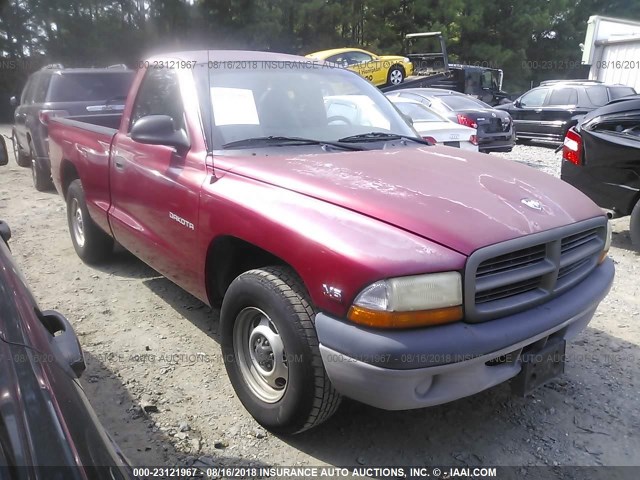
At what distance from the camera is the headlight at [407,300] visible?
2.01 m

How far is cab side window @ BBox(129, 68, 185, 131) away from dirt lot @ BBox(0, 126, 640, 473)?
1451 millimetres

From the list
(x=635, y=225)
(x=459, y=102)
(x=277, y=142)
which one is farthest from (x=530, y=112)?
(x=277, y=142)

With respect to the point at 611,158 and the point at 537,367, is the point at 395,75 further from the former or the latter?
A: the point at 537,367

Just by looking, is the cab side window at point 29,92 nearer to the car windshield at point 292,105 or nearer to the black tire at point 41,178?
the black tire at point 41,178

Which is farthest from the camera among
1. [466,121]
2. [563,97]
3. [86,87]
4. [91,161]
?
[563,97]

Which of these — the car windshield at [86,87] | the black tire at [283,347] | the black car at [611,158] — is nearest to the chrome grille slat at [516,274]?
the black tire at [283,347]

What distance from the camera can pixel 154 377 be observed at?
3145mm

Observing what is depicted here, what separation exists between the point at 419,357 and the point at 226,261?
51.4 inches

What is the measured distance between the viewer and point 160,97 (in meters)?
3.61

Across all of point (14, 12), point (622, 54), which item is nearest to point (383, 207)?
point (622, 54)

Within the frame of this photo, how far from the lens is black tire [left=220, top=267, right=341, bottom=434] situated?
2279mm

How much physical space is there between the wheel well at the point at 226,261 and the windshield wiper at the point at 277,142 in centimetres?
59

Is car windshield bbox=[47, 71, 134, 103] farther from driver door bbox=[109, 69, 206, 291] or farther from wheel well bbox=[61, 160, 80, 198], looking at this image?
driver door bbox=[109, 69, 206, 291]

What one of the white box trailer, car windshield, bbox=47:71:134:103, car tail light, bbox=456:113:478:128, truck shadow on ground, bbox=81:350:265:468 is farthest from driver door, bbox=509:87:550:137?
truck shadow on ground, bbox=81:350:265:468
